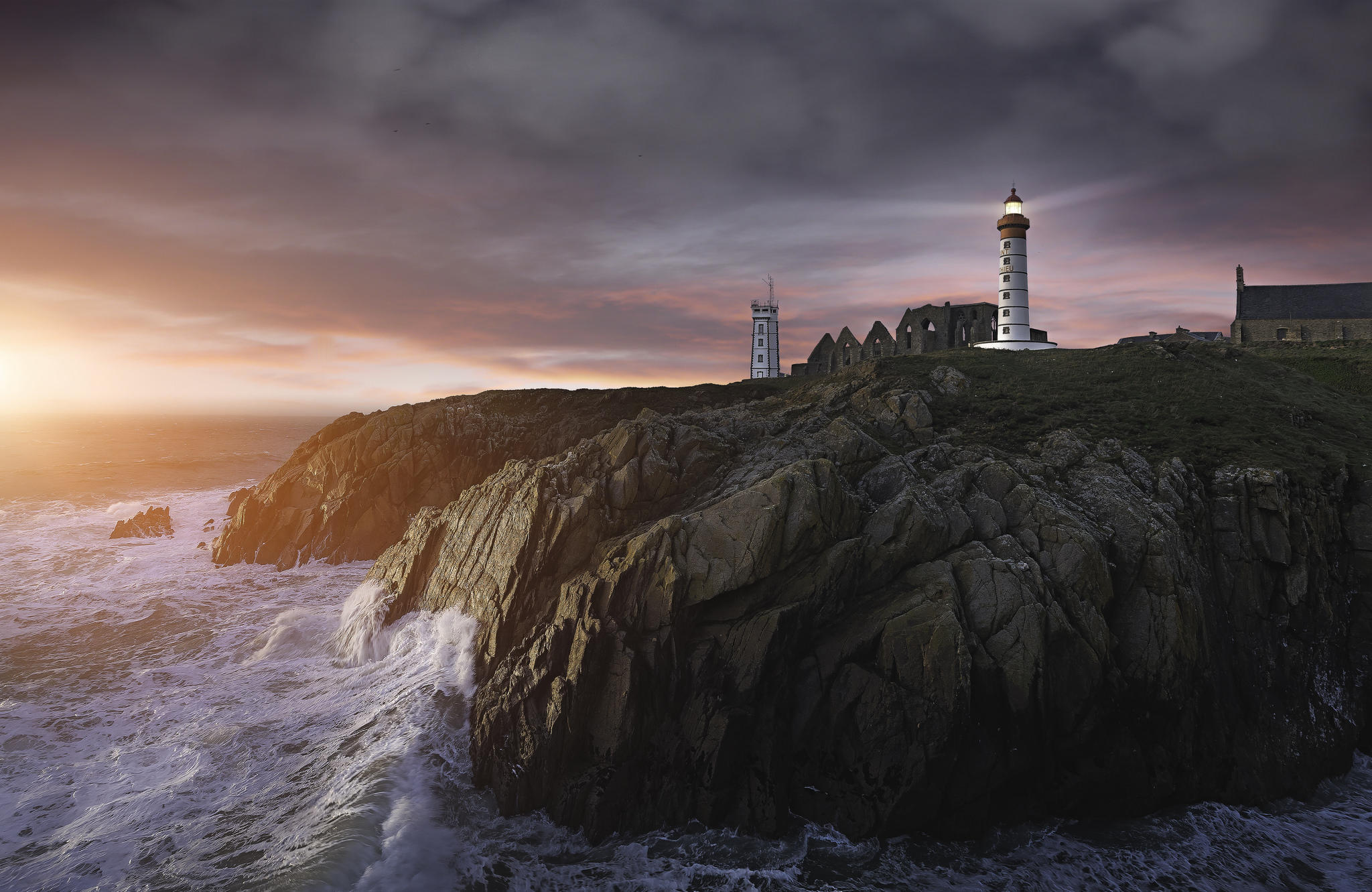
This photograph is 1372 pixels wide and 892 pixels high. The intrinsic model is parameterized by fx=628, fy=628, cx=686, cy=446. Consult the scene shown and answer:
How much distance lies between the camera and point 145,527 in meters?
48.6

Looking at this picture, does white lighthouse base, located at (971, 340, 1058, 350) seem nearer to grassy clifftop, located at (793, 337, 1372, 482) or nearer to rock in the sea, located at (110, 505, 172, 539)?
grassy clifftop, located at (793, 337, 1372, 482)

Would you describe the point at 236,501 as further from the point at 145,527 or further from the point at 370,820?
the point at 370,820

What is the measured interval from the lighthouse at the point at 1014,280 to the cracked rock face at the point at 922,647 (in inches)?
A: 1401

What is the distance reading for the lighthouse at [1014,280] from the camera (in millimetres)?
55844

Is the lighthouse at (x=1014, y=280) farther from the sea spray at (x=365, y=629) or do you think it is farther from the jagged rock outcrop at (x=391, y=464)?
the sea spray at (x=365, y=629)

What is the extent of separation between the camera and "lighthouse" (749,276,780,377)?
8612 centimetres

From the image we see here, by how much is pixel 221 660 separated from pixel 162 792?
9.85 metres

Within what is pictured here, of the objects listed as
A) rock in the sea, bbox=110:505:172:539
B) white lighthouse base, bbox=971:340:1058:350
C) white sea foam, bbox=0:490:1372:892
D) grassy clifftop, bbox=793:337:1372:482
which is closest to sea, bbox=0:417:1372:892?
white sea foam, bbox=0:490:1372:892

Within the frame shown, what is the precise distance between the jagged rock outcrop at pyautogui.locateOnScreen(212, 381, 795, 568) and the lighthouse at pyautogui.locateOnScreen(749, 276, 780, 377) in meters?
36.1

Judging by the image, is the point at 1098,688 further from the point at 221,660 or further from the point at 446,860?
the point at 221,660

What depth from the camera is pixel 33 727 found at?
21.0 m

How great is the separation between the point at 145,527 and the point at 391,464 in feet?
74.3

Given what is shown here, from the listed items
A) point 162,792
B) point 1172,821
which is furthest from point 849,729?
point 162,792

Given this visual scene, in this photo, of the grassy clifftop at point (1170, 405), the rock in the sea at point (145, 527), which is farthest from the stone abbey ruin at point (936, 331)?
the rock in the sea at point (145, 527)
